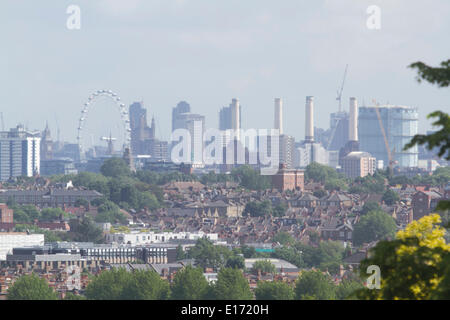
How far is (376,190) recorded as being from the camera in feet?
650

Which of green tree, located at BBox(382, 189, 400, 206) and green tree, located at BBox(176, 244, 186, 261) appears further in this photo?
green tree, located at BBox(382, 189, 400, 206)

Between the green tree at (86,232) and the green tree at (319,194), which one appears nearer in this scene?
the green tree at (86,232)

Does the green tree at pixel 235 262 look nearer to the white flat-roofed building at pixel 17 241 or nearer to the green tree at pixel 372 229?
the white flat-roofed building at pixel 17 241

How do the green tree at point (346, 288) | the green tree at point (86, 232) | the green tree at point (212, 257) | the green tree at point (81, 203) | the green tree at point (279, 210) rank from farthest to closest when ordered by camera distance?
1. the green tree at point (81, 203)
2. the green tree at point (279, 210)
3. the green tree at point (86, 232)
4. the green tree at point (212, 257)
5. the green tree at point (346, 288)

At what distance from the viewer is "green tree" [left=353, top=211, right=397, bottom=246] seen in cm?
13888

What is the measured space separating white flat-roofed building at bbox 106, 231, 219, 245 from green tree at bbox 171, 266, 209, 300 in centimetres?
6888

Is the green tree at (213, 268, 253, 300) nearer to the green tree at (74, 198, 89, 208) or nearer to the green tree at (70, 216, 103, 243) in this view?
the green tree at (70, 216, 103, 243)

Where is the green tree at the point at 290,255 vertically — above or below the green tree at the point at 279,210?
below

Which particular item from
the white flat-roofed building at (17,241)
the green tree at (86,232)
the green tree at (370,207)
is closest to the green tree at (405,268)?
the white flat-roofed building at (17,241)

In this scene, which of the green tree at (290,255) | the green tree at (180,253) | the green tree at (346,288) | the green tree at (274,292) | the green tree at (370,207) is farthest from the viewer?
the green tree at (370,207)

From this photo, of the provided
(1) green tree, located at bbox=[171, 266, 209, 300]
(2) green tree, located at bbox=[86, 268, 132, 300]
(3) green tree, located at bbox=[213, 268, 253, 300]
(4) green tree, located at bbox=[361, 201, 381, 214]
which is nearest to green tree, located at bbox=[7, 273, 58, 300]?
(2) green tree, located at bbox=[86, 268, 132, 300]

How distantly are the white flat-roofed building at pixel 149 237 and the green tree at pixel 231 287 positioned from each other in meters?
68.5

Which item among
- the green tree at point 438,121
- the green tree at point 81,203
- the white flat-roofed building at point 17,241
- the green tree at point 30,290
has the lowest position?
the white flat-roofed building at point 17,241

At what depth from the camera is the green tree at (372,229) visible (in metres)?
139
